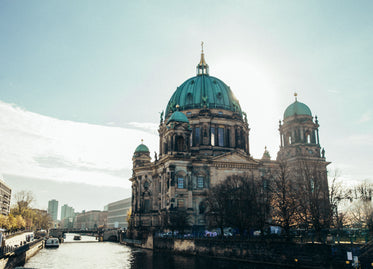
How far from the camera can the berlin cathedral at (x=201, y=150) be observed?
7688 centimetres

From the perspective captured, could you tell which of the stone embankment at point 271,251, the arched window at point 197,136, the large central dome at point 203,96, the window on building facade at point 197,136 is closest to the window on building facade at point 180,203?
the stone embankment at point 271,251

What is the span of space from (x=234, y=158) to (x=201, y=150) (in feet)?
26.2

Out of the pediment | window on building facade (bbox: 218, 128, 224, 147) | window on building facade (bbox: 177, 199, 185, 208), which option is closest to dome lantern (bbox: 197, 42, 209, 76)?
window on building facade (bbox: 218, 128, 224, 147)

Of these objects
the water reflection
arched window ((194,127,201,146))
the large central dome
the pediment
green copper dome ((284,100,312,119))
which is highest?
the large central dome

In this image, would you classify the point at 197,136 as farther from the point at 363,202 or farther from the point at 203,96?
the point at 363,202

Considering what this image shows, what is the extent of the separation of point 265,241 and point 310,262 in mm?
7139

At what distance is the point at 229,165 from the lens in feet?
265

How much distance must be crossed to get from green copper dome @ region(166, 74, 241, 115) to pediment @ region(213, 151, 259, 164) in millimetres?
13971

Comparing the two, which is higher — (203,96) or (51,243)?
(203,96)

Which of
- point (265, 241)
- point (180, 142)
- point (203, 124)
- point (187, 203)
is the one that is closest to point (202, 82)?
point (203, 124)

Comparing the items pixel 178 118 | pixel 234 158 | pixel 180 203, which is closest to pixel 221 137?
pixel 234 158

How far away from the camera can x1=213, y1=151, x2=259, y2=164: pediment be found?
263ft

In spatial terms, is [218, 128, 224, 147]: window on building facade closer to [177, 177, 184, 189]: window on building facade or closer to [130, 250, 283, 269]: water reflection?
[177, 177, 184, 189]: window on building facade

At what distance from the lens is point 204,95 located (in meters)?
91.9
